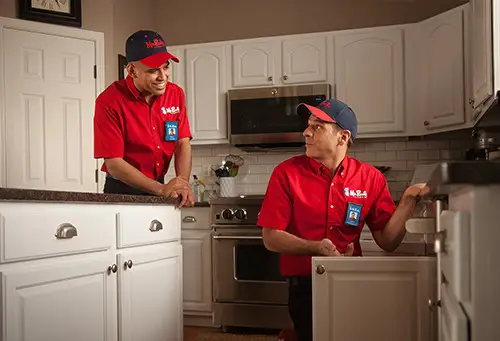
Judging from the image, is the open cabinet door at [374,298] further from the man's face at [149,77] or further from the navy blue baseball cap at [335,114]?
the man's face at [149,77]

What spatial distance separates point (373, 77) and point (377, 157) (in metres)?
0.68

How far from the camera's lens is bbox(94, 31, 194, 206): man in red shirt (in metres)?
2.38

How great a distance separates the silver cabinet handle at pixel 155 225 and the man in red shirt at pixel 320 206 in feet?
1.72

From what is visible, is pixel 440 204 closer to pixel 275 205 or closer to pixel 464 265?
pixel 464 265

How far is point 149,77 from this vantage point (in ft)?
7.95

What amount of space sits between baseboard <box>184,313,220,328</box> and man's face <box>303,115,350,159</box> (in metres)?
2.30

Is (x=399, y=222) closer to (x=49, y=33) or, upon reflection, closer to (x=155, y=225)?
(x=155, y=225)

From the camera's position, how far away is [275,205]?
79.0 inches

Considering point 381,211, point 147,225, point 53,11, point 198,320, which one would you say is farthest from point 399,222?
point 53,11

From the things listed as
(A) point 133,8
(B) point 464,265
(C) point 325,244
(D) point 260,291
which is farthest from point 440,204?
(A) point 133,8

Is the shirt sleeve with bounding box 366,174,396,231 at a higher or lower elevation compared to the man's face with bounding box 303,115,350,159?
lower

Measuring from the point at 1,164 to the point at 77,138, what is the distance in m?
0.61

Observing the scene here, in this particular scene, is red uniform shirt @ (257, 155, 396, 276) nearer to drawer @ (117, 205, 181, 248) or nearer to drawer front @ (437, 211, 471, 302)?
drawer @ (117, 205, 181, 248)

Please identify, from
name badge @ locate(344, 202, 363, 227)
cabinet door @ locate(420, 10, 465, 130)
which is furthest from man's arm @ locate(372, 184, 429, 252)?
cabinet door @ locate(420, 10, 465, 130)
